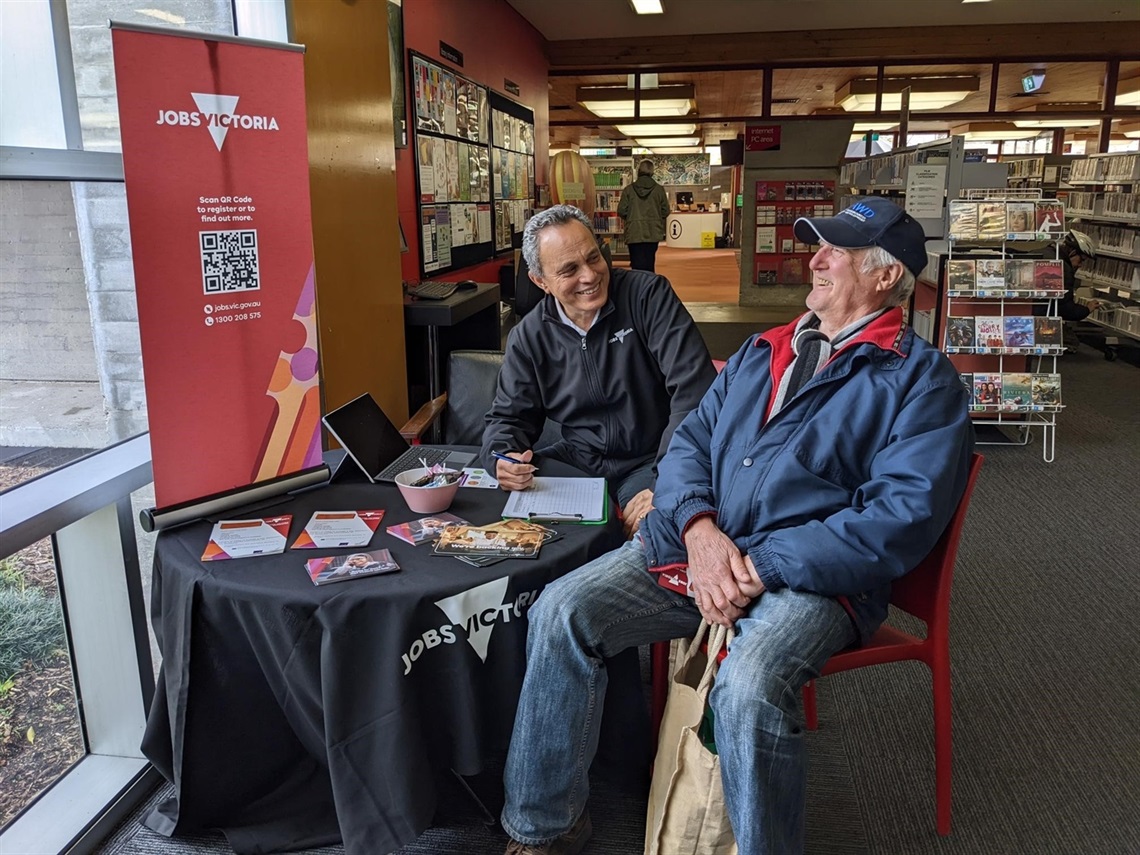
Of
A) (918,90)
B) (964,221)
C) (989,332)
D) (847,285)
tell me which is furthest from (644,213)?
(847,285)

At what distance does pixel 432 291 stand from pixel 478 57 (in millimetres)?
3476

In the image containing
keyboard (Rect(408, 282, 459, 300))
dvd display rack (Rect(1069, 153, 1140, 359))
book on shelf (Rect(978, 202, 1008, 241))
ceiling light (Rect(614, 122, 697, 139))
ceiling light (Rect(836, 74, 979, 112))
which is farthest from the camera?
ceiling light (Rect(614, 122, 697, 139))

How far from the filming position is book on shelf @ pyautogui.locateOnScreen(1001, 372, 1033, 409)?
468 cm

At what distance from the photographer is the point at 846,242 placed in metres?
1.84

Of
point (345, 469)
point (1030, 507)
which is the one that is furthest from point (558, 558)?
point (1030, 507)

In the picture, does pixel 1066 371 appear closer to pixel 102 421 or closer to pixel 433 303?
pixel 433 303

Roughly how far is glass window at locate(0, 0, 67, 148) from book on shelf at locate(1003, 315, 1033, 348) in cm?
445

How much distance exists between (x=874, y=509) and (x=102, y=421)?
76.3 inches

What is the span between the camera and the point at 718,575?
1730 mm

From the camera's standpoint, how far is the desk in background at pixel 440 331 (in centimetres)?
368

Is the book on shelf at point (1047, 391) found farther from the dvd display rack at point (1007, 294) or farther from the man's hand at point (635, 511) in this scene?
the man's hand at point (635, 511)

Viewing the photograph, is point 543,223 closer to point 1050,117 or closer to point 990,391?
point 990,391

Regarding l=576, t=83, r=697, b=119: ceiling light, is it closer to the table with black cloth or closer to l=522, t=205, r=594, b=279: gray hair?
l=522, t=205, r=594, b=279: gray hair

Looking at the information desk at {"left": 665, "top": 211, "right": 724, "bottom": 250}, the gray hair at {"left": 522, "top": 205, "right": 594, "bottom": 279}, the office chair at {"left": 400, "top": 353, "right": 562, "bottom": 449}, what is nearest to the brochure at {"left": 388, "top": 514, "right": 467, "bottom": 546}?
the gray hair at {"left": 522, "top": 205, "right": 594, "bottom": 279}
